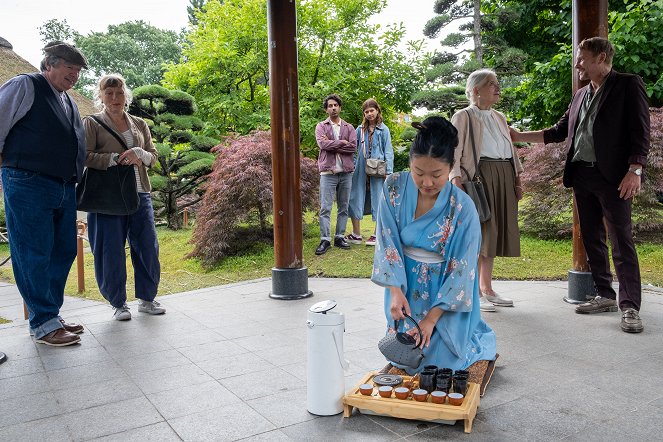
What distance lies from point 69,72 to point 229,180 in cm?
353

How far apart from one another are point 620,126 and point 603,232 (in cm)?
80

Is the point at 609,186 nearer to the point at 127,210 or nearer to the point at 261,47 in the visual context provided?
the point at 127,210

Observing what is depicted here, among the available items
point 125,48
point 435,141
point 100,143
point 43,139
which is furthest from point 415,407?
point 125,48

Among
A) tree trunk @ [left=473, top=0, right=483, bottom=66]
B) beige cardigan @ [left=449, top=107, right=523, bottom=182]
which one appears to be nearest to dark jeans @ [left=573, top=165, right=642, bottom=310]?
beige cardigan @ [left=449, top=107, right=523, bottom=182]

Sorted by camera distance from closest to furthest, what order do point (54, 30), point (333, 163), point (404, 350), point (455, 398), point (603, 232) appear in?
point (455, 398)
point (404, 350)
point (603, 232)
point (333, 163)
point (54, 30)

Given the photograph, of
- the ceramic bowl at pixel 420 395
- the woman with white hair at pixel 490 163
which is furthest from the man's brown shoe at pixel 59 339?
the woman with white hair at pixel 490 163

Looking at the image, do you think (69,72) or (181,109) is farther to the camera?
(181,109)

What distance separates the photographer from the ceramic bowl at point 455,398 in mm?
2176

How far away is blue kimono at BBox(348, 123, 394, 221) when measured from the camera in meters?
6.81

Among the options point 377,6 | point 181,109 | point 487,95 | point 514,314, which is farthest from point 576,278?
point 377,6

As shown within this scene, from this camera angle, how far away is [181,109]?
10.5 m

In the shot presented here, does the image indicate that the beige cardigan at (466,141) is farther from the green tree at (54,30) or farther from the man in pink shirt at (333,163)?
the green tree at (54,30)

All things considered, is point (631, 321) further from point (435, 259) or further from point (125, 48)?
point (125, 48)

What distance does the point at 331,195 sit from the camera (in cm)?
670
